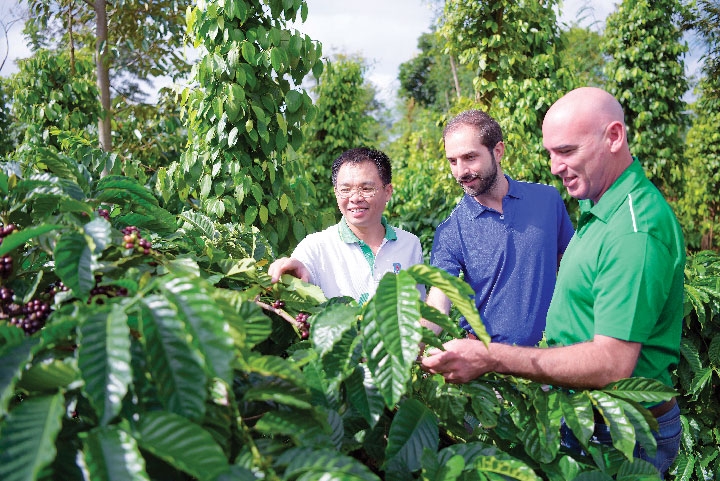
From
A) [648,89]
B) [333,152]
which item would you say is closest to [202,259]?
[333,152]

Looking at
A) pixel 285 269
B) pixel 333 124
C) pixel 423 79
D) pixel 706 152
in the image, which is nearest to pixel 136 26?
pixel 333 124

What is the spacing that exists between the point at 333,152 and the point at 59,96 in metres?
4.65

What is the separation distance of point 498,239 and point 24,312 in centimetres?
227

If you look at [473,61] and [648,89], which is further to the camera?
[648,89]

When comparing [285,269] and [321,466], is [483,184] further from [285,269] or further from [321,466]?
[321,466]

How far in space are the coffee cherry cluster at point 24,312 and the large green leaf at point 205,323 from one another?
0.80ft

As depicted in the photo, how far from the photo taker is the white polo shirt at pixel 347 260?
8.14 feet

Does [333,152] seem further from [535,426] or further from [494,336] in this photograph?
[535,426]

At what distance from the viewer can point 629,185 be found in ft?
4.92

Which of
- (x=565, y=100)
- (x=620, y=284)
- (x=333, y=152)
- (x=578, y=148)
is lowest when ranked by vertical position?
(x=620, y=284)

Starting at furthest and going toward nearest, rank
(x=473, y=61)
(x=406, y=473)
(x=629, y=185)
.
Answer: (x=473, y=61) → (x=629, y=185) → (x=406, y=473)

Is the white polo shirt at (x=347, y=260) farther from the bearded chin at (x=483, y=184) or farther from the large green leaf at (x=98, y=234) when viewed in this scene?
the large green leaf at (x=98, y=234)

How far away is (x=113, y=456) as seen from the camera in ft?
2.19

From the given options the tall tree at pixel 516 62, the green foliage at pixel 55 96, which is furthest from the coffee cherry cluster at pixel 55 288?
the green foliage at pixel 55 96
